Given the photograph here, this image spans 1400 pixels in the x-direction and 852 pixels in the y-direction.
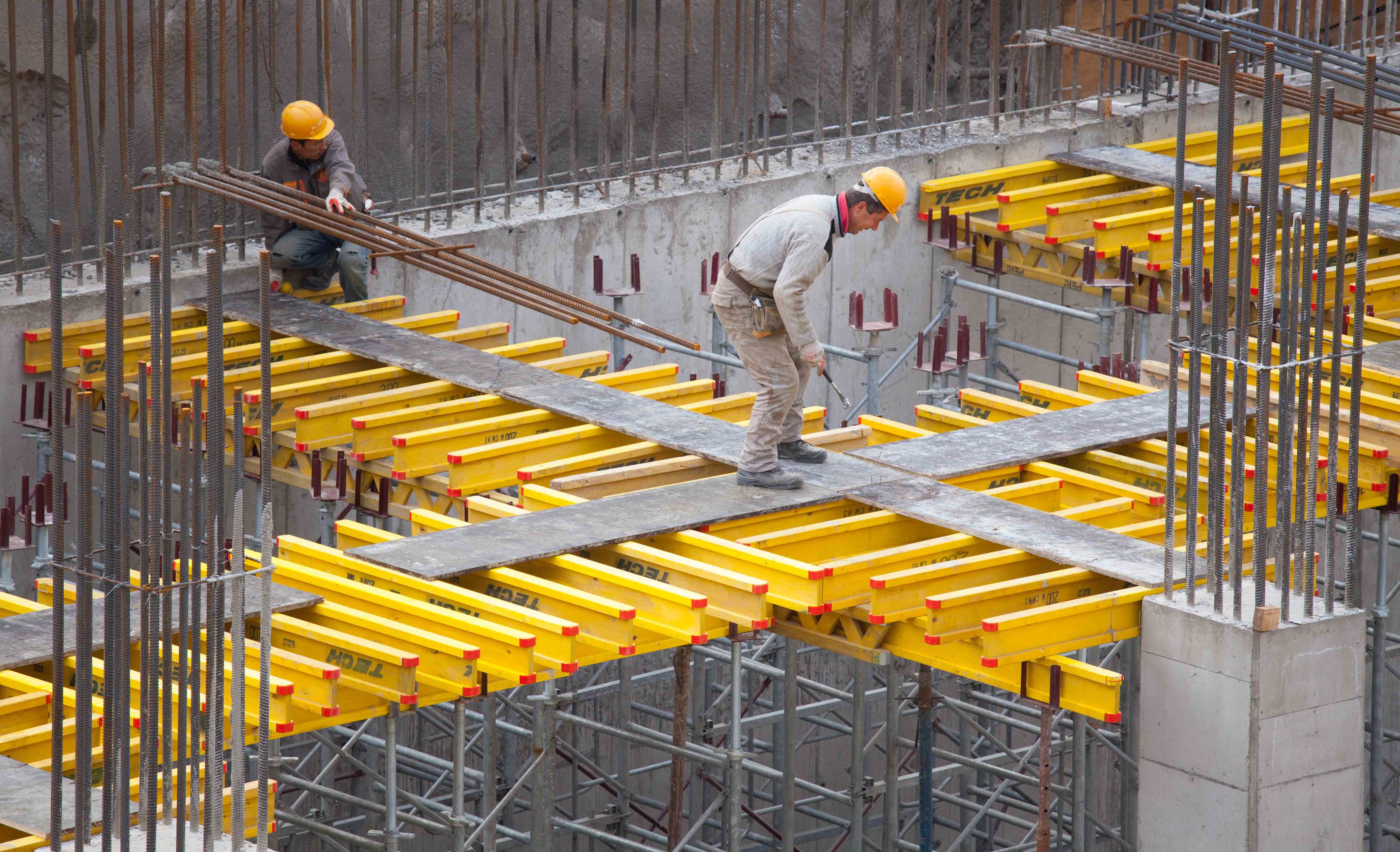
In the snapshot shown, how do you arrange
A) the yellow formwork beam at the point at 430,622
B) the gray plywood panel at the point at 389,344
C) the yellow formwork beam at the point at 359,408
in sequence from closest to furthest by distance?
the yellow formwork beam at the point at 430,622 → the yellow formwork beam at the point at 359,408 → the gray plywood panel at the point at 389,344

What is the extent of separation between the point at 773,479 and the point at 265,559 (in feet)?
15.2

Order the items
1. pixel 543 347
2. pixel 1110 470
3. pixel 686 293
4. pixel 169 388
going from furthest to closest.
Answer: pixel 686 293
pixel 543 347
pixel 1110 470
pixel 169 388

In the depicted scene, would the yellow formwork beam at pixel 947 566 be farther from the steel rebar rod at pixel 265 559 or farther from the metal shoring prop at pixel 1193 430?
the steel rebar rod at pixel 265 559

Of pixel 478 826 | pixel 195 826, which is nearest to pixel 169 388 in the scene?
pixel 195 826

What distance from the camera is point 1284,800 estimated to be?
428 inches

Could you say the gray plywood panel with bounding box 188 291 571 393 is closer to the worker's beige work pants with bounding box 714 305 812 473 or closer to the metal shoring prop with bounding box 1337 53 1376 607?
the worker's beige work pants with bounding box 714 305 812 473

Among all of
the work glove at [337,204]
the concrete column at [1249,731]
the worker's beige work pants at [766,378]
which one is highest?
the work glove at [337,204]

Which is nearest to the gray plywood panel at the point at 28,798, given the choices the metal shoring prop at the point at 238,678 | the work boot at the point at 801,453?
the metal shoring prop at the point at 238,678

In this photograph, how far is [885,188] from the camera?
39.0 ft

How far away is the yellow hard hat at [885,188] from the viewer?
39.0 feet

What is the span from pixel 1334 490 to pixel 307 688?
5097mm

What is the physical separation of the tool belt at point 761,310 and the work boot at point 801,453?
105 centimetres

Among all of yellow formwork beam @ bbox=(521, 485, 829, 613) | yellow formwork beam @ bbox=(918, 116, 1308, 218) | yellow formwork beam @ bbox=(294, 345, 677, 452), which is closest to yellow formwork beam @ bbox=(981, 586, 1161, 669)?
yellow formwork beam @ bbox=(521, 485, 829, 613)

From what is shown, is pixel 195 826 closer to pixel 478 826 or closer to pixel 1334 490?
pixel 478 826
